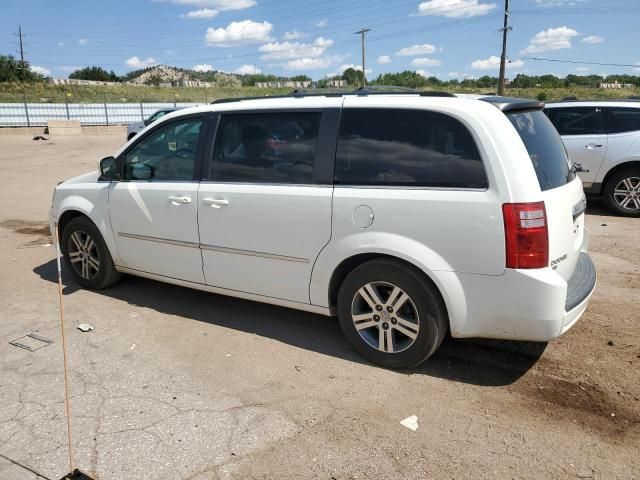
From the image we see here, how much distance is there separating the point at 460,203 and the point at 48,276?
15.8ft

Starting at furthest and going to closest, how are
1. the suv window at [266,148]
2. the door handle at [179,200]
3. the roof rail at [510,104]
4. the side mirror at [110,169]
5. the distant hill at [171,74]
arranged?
the distant hill at [171,74]
the side mirror at [110,169]
the door handle at [179,200]
the suv window at [266,148]
the roof rail at [510,104]

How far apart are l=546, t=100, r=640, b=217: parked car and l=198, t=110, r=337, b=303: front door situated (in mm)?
6542

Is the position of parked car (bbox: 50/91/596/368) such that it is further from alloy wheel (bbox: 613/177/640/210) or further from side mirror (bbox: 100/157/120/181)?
alloy wheel (bbox: 613/177/640/210)

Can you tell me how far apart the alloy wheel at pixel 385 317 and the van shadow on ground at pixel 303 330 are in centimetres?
23

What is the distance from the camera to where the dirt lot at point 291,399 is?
2.92 metres

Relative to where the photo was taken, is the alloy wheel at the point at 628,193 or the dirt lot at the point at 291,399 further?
the alloy wheel at the point at 628,193

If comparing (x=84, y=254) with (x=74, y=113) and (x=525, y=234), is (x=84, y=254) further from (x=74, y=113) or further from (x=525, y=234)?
(x=74, y=113)

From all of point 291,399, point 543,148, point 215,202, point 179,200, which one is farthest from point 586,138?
point 291,399

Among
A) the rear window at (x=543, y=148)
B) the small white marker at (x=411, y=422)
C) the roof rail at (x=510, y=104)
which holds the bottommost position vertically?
the small white marker at (x=411, y=422)

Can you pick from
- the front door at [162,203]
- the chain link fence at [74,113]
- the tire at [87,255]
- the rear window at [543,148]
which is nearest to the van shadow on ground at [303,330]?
the tire at [87,255]

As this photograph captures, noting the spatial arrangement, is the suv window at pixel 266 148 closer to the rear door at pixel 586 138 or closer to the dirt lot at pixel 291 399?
the dirt lot at pixel 291 399

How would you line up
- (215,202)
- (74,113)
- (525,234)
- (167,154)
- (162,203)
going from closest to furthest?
(525,234)
(215,202)
(162,203)
(167,154)
(74,113)

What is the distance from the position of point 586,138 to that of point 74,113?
32812mm

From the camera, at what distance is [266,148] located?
4254 millimetres
